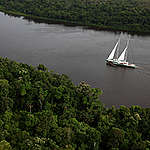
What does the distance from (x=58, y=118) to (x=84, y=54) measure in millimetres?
16877

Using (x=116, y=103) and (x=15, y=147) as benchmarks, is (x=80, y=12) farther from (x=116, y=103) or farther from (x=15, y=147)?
(x=15, y=147)

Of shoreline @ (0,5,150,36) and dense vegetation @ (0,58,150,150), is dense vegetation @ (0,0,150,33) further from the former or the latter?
dense vegetation @ (0,58,150,150)

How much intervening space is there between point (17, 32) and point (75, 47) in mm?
10714

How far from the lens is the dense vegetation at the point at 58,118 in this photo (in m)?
13.7

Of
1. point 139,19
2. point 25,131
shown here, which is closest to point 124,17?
point 139,19

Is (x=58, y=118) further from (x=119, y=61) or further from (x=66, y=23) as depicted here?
(x=66, y=23)

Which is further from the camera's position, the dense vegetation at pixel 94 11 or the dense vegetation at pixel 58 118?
the dense vegetation at pixel 94 11

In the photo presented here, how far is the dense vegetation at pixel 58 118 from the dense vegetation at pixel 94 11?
2723cm

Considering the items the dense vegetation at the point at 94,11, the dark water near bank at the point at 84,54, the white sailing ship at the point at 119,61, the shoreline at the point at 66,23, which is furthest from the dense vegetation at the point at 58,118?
the dense vegetation at the point at 94,11

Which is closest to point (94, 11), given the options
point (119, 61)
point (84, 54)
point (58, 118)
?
point (84, 54)

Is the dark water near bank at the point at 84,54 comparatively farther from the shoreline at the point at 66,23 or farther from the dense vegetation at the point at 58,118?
the dense vegetation at the point at 58,118

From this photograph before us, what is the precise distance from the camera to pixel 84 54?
105 ft

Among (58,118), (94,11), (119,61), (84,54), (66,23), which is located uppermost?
(94,11)

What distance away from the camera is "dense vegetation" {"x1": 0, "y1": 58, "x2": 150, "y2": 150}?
13.7 meters
